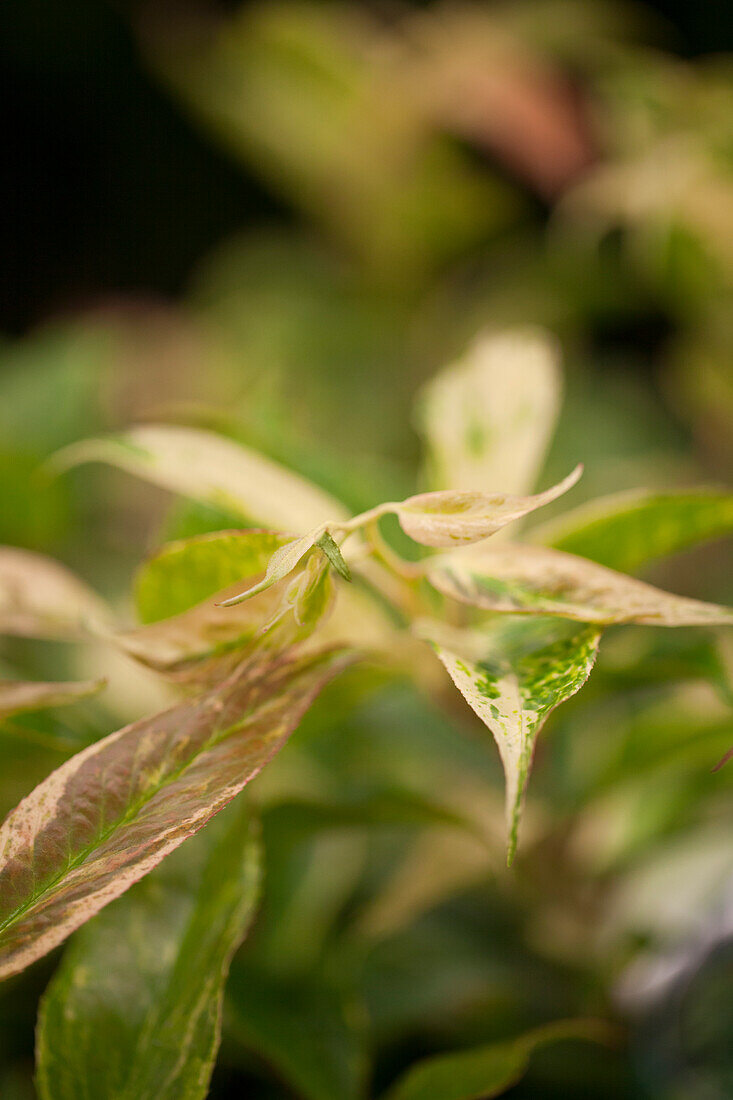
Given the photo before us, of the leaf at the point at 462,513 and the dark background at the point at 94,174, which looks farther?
the dark background at the point at 94,174

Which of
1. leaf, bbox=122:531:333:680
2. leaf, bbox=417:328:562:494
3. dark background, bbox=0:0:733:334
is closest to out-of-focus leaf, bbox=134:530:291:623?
leaf, bbox=122:531:333:680

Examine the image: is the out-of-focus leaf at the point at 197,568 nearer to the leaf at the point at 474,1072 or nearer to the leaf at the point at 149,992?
the leaf at the point at 149,992

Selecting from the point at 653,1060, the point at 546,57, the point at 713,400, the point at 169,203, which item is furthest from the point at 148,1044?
the point at 169,203

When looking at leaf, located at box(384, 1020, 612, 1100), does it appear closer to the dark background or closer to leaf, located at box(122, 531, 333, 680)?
leaf, located at box(122, 531, 333, 680)

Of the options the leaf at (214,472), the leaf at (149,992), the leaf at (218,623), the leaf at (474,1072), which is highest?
the leaf at (214,472)

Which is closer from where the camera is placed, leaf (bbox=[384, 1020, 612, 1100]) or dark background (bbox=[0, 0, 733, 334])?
leaf (bbox=[384, 1020, 612, 1100])

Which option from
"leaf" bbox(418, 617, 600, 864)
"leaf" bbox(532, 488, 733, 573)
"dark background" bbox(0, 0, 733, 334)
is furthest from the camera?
"dark background" bbox(0, 0, 733, 334)

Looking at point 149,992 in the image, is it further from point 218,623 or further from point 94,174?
point 94,174

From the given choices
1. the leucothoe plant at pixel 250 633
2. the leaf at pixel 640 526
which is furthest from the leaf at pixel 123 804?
the leaf at pixel 640 526
